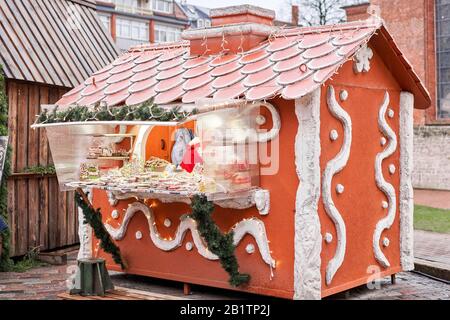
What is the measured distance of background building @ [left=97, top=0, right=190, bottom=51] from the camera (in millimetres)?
46531

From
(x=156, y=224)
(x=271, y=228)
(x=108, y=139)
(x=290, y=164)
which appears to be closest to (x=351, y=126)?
(x=290, y=164)

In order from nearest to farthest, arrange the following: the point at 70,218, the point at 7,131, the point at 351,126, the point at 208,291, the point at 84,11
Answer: the point at 351,126 → the point at 208,291 → the point at 7,131 → the point at 70,218 → the point at 84,11

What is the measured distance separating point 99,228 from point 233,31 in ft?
10.6

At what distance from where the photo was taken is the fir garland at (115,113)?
8.11 meters

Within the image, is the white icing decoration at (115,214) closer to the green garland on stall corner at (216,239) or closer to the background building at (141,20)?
the green garland on stall corner at (216,239)

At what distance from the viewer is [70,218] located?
12.6m

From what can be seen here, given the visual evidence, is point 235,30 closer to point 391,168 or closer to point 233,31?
point 233,31

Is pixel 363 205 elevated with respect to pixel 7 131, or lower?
lower

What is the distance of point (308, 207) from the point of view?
812 cm

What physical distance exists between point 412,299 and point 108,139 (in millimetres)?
4724

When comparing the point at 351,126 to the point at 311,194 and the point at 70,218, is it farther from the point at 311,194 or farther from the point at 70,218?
the point at 70,218

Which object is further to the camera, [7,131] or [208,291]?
[7,131]

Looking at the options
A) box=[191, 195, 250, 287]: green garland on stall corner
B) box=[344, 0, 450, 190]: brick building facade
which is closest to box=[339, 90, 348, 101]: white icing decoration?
box=[191, 195, 250, 287]: green garland on stall corner

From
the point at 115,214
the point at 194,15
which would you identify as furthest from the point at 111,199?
the point at 194,15
